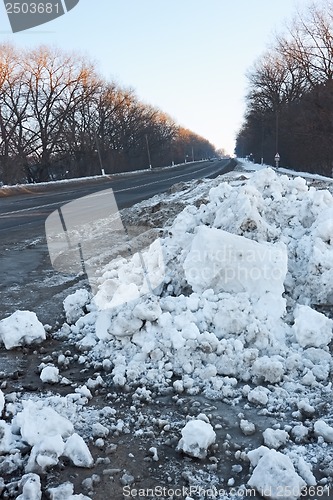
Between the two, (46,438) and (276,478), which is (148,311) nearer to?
(46,438)

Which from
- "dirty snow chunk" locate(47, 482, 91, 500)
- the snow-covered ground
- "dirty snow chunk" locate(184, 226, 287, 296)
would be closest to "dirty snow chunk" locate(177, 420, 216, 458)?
the snow-covered ground

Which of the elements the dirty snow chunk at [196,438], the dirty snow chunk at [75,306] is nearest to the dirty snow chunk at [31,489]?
the dirty snow chunk at [196,438]

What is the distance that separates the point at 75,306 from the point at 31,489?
256 cm

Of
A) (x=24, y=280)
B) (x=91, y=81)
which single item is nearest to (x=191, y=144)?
(x=91, y=81)

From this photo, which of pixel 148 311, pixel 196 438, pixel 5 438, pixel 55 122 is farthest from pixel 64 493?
pixel 55 122

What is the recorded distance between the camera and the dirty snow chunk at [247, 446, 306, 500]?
7.13ft

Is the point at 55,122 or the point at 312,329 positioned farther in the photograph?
the point at 55,122

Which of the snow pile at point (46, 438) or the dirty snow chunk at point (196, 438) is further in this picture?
the dirty snow chunk at point (196, 438)

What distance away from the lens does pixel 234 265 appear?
13.9 ft

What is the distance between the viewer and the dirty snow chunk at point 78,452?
93.5 inches

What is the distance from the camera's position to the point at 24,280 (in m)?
6.62

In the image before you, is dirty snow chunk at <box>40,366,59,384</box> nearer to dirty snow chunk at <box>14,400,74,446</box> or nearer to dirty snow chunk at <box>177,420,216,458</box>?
dirty snow chunk at <box>14,400,74,446</box>

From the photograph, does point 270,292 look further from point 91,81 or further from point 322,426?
point 91,81

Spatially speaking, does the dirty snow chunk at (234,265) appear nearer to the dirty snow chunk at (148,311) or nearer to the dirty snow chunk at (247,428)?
the dirty snow chunk at (148,311)
